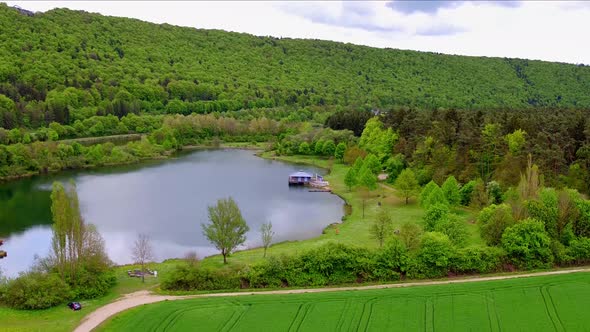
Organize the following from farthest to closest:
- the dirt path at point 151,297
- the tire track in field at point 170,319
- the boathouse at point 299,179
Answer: the boathouse at point 299,179 < the dirt path at point 151,297 < the tire track in field at point 170,319

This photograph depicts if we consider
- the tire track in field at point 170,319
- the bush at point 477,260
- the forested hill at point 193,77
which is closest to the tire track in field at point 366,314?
the bush at point 477,260

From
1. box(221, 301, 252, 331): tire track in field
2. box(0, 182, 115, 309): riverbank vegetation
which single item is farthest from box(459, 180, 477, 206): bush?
box(0, 182, 115, 309): riverbank vegetation

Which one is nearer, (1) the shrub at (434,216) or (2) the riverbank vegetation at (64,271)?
(2) the riverbank vegetation at (64,271)

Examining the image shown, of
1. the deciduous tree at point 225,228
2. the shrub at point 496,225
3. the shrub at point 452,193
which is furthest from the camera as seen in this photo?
the shrub at point 452,193

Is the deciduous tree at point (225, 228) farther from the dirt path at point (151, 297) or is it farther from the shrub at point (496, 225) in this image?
the shrub at point (496, 225)

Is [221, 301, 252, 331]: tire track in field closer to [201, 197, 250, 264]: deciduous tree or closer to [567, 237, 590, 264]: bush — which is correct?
[201, 197, 250, 264]: deciduous tree

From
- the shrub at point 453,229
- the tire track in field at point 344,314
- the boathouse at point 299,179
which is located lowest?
the tire track in field at point 344,314

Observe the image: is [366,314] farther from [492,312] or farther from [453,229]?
[453,229]
